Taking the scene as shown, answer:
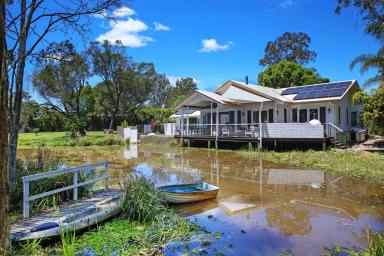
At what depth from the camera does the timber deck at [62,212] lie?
621 centimetres

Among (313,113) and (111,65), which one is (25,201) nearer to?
(313,113)

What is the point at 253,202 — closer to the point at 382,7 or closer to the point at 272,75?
the point at 382,7

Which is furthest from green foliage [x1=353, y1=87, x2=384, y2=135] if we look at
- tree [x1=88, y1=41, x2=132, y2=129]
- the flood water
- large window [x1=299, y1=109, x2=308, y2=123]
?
tree [x1=88, y1=41, x2=132, y2=129]

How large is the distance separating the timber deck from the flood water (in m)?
1.48

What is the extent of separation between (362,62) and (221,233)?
16836 millimetres

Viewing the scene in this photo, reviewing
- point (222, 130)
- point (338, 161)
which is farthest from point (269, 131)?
point (338, 161)

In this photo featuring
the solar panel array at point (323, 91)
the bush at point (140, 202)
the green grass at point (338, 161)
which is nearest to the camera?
the bush at point (140, 202)

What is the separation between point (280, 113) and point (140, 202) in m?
19.8

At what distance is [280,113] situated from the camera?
25531 millimetres

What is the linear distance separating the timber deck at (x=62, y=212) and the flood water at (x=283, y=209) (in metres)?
1.48

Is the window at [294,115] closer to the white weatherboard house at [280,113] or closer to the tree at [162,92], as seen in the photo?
the white weatherboard house at [280,113]

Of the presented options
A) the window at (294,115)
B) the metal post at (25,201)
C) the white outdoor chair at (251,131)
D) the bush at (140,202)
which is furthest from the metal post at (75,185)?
the window at (294,115)

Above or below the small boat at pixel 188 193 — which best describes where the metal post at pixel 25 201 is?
above

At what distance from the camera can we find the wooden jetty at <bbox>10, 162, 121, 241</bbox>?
6129 millimetres
